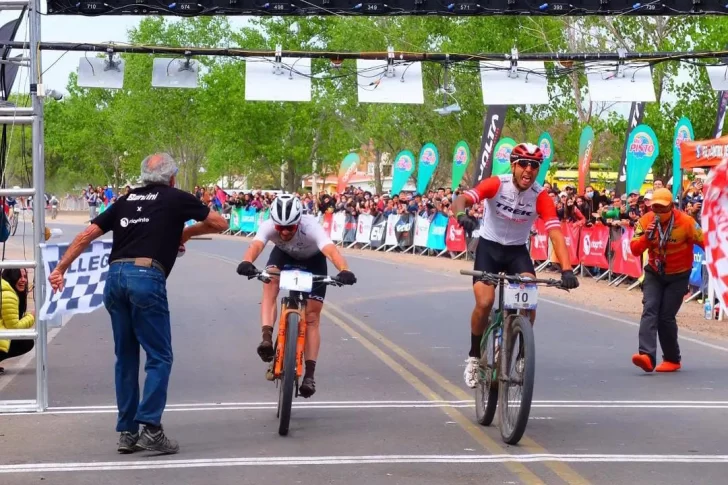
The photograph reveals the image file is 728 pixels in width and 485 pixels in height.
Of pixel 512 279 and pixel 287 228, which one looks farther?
pixel 287 228

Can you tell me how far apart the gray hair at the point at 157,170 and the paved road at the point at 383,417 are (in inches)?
70.2

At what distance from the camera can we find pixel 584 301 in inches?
858

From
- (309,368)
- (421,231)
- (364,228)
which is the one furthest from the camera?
(364,228)

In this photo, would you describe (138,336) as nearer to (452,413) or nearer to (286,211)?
(286,211)

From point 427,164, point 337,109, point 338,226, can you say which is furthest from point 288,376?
point 337,109

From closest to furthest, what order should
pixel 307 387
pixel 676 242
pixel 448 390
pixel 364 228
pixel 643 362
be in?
pixel 307 387 → pixel 448 390 → pixel 643 362 → pixel 676 242 → pixel 364 228

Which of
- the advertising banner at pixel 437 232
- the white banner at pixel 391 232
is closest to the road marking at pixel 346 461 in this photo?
the advertising banner at pixel 437 232

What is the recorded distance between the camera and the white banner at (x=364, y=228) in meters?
43.1

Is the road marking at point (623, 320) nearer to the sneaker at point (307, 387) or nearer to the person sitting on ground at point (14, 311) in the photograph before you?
the sneaker at point (307, 387)

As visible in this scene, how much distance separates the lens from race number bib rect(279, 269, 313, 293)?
932cm

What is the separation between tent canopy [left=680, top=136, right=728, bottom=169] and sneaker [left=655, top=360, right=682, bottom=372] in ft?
18.2

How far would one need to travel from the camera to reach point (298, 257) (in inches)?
399

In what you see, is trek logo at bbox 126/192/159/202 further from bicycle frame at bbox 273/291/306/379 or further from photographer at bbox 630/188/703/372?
photographer at bbox 630/188/703/372

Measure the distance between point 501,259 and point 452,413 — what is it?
124 cm
